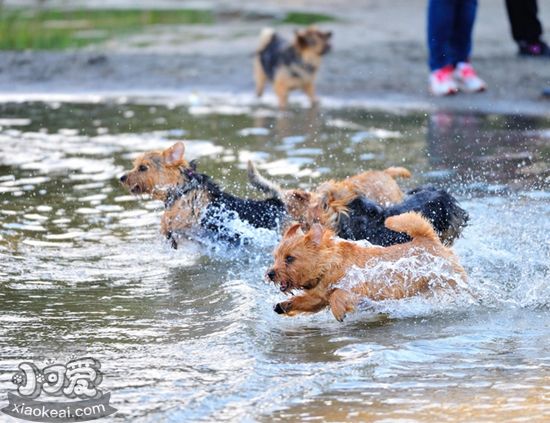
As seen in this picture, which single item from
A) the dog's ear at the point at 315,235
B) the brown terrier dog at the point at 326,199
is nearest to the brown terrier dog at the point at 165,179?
the brown terrier dog at the point at 326,199

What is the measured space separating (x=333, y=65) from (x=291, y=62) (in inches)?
72.8

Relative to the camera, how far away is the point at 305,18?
19.0 meters

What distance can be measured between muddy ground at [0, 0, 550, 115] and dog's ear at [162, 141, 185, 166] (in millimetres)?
5045

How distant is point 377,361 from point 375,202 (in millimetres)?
1692

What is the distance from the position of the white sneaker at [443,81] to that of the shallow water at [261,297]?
44.3 inches

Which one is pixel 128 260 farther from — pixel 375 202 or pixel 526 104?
pixel 526 104

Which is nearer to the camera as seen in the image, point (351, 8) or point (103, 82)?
point (103, 82)

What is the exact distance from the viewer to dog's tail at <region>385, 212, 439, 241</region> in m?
5.72

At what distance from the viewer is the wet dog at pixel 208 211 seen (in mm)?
7234

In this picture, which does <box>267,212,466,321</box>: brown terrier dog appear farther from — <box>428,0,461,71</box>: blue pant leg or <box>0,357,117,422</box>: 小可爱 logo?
<box>428,0,461,71</box>: blue pant leg

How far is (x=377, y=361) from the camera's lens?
16.9ft

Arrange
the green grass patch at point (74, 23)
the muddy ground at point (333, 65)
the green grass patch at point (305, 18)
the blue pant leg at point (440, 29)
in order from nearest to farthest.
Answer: the blue pant leg at point (440, 29) → the muddy ground at point (333, 65) → the green grass patch at point (74, 23) → the green grass patch at point (305, 18)

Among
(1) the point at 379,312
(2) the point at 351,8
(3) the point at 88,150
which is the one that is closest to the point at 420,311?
(1) the point at 379,312

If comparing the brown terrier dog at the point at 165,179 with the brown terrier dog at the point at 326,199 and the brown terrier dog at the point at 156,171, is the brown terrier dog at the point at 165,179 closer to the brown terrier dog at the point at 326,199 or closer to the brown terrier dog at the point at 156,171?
the brown terrier dog at the point at 156,171
